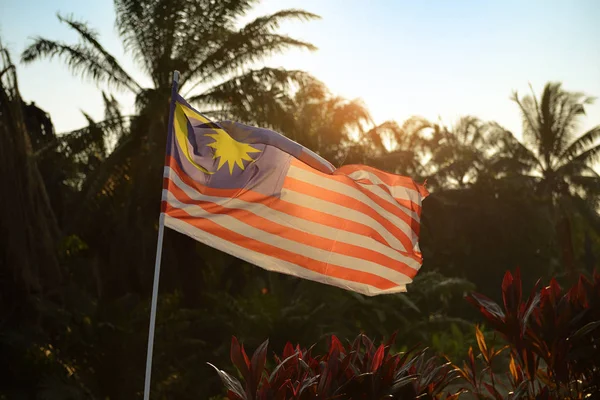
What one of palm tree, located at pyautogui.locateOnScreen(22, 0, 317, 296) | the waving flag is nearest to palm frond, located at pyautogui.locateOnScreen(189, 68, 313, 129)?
palm tree, located at pyautogui.locateOnScreen(22, 0, 317, 296)

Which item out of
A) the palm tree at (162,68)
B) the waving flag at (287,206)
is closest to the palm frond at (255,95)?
the palm tree at (162,68)

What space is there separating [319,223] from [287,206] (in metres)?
0.32

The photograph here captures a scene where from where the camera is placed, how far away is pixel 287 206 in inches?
230

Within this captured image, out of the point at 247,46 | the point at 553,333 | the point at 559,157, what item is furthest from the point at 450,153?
the point at 553,333

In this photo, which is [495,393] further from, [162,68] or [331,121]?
[331,121]

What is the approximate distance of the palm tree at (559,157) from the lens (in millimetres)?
26062

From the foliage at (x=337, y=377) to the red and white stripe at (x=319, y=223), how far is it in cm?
132

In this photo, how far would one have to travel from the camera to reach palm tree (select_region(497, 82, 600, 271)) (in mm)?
26062

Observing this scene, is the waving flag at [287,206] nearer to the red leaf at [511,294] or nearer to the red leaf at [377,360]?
the red leaf at [511,294]

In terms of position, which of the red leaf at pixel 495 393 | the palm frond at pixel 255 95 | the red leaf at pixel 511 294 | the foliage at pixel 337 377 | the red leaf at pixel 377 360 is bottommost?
the red leaf at pixel 495 393

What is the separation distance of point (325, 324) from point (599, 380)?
11.5 m

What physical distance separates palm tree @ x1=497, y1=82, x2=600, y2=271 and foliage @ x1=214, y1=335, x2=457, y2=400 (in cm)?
2369

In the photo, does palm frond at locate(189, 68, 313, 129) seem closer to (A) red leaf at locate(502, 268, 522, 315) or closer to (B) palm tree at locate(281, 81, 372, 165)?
(B) palm tree at locate(281, 81, 372, 165)

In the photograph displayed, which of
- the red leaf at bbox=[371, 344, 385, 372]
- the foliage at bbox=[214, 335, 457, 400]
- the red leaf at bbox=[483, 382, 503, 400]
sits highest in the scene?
the red leaf at bbox=[371, 344, 385, 372]
